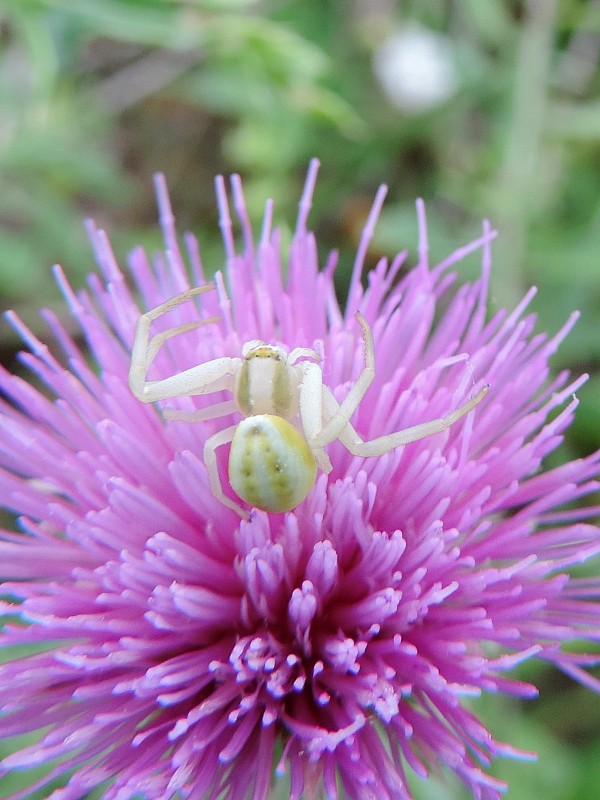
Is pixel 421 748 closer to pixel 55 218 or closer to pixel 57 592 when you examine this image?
pixel 57 592

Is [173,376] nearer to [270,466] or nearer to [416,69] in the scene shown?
[270,466]

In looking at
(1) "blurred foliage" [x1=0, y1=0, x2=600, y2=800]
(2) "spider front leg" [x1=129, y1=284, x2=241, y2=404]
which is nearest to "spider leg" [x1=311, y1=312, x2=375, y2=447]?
(2) "spider front leg" [x1=129, y1=284, x2=241, y2=404]

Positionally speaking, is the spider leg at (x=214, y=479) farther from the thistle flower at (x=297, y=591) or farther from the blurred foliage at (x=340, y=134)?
the blurred foliage at (x=340, y=134)

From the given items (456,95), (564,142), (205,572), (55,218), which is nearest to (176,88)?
(55,218)

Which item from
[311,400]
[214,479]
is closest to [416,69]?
[311,400]

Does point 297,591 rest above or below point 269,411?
Answer: below

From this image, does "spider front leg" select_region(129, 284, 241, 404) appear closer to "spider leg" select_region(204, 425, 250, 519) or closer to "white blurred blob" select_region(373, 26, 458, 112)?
"spider leg" select_region(204, 425, 250, 519)
